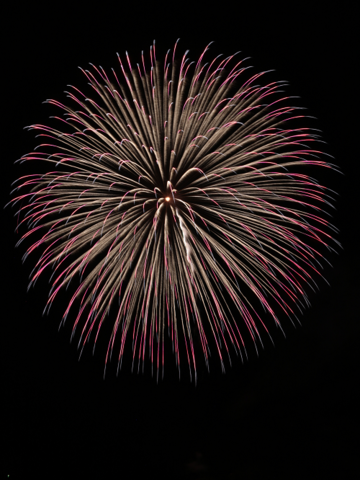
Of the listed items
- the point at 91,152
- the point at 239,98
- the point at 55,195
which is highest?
the point at 239,98

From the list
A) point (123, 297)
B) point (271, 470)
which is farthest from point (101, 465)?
point (123, 297)

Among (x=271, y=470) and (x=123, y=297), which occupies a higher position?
(x=123, y=297)

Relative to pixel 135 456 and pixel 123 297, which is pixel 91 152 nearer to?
pixel 123 297

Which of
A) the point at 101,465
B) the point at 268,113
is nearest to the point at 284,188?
the point at 268,113

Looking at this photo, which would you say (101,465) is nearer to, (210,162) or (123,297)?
(123,297)

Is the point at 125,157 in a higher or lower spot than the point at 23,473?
higher

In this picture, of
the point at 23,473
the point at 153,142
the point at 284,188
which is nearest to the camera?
the point at 153,142

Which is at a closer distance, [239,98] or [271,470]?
[239,98]

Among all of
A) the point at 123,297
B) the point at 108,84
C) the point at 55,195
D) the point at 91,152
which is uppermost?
the point at 108,84

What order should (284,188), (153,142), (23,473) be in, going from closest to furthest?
Result: (153,142) < (284,188) < (23,473)
